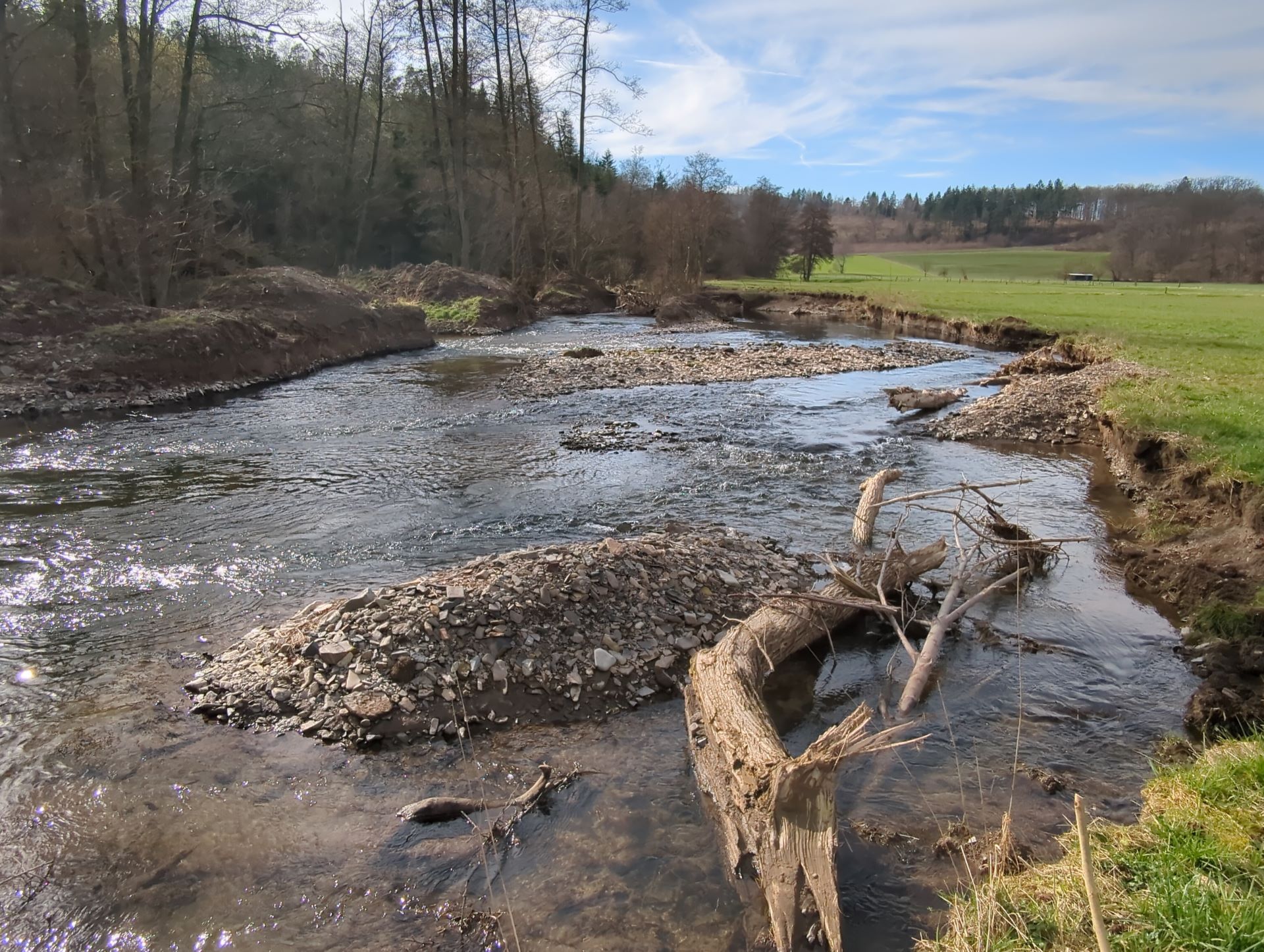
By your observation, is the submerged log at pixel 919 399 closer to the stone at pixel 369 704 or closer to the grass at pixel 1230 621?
the grass at pixel 1230 621

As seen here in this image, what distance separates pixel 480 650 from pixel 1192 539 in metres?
8.72

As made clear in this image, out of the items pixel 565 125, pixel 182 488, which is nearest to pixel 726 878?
pixel 182 488

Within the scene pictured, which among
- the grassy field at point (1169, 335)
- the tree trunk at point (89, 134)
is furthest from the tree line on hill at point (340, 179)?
the grassy field at point (1169, 335)

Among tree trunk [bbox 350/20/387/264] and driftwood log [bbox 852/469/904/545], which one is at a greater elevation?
tree trunk [bbox 350/20/387/264]

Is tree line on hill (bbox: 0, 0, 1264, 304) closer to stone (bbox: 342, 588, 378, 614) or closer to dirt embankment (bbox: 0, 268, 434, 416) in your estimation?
dirt embankment (bbox: 0, 268, 434, 416)

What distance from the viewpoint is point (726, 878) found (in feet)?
14.4

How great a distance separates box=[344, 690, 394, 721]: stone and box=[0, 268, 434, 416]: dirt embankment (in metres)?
14.3

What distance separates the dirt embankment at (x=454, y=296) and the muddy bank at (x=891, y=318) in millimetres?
16551

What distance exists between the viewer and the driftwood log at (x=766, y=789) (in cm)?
399

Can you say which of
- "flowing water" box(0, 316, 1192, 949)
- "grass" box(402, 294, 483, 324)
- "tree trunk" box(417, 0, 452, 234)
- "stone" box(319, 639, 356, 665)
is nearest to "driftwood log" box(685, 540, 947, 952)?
"flowing water" box(0, 316, 1192, 949)

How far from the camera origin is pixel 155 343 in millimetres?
18906

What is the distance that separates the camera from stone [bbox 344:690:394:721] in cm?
568

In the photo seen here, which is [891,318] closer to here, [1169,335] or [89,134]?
[1169,335]

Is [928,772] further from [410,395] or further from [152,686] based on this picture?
[410,395]
